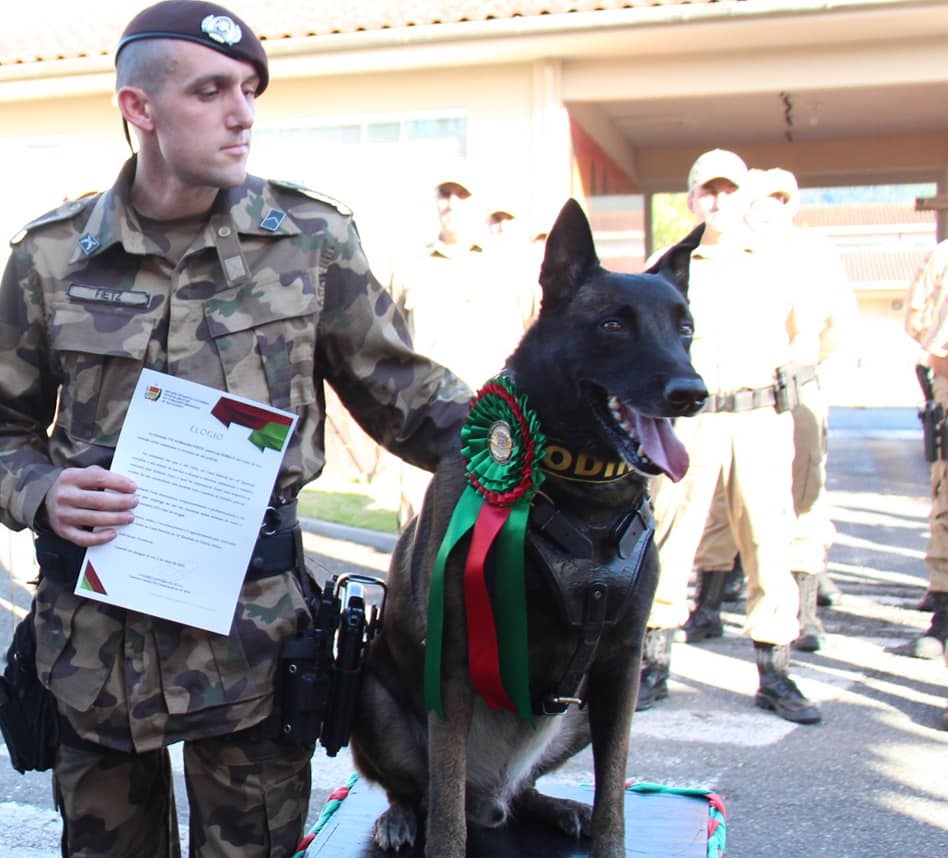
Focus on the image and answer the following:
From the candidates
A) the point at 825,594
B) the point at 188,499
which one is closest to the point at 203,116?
the point at 188,499

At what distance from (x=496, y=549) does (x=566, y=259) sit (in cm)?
61

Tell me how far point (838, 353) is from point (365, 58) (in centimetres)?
608

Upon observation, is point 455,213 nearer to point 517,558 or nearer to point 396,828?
point 396,828

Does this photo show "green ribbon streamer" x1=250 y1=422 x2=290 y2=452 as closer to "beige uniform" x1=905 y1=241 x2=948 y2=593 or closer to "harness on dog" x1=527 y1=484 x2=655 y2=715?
"harness on dog" x1=527 y1=484 x2=655 y2=715

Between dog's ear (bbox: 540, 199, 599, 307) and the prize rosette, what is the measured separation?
0.24m

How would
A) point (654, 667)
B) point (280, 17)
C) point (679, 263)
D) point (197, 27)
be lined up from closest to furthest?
point (197, 27)
point (679, 263)
point (654, 667)
point (280, 17)

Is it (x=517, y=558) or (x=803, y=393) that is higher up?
(x=803, y=393)

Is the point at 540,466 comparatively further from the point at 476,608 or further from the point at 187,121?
the point at 187,121

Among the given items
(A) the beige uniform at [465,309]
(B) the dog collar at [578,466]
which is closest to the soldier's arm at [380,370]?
(B) the dog collar at [578,466]

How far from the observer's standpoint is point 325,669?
2.38 m

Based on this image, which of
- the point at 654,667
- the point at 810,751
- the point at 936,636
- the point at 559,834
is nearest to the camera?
the point at 559,834

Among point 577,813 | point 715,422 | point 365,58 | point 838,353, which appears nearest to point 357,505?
point 365,58

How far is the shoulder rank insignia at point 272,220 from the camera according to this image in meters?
2.32

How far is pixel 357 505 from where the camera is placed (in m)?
10.5
